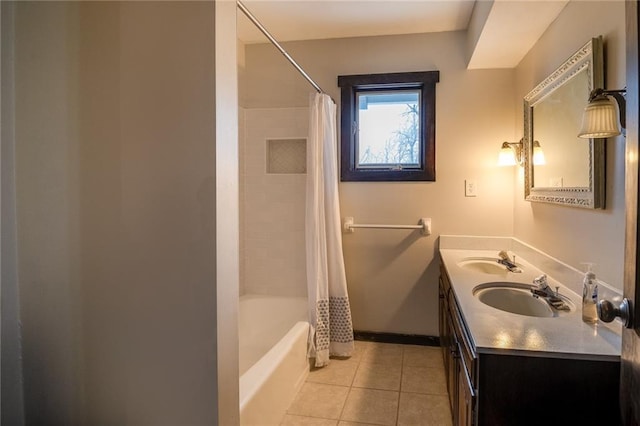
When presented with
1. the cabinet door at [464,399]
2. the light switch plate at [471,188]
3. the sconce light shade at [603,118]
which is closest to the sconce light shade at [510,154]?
the light switch plate at [471,188]

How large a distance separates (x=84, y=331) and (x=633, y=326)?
1.39m

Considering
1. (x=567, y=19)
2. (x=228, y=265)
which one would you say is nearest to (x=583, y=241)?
(x=567, y=19)

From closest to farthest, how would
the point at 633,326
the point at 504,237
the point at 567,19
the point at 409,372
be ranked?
the point at 633,326 < the point at 567,19 < the point at 409,372 < the point at 504,237

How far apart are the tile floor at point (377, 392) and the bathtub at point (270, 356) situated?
13cm

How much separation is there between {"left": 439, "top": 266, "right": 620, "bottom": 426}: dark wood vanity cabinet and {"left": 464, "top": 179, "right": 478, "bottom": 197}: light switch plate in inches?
73.4

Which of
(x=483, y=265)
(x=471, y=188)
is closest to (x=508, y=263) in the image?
(x=483, y=265)

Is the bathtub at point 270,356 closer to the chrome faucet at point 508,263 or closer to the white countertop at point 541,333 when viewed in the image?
the white countertop at point 541,333

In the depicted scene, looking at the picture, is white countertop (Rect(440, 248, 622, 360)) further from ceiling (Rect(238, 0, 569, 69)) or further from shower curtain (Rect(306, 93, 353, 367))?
ceiling (Rect(238, 0, 569, 69))

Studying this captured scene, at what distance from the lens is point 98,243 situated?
1.01 metres

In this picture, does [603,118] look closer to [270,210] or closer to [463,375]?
[463,375]

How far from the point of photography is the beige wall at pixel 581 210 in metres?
1.38

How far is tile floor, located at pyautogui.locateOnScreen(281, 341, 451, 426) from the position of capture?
1.99m

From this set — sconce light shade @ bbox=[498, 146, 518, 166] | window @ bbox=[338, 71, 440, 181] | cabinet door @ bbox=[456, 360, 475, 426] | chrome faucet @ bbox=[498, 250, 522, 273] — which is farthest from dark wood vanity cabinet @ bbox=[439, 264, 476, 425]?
window @ bbox=[338, 71, 440, 181]

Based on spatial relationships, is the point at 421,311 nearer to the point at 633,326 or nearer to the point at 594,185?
the point at 594,185
